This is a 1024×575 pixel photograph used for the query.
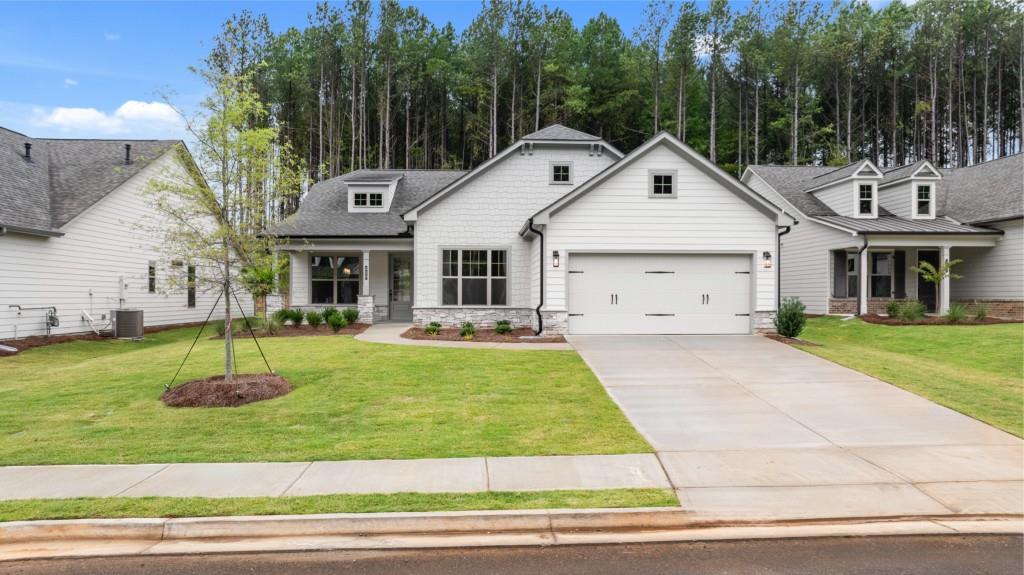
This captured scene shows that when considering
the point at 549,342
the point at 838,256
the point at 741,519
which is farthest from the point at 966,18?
the point at 741,519

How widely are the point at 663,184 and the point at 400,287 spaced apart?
1074cm

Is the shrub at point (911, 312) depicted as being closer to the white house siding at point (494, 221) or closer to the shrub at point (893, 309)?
the shrub at point (893, 309)

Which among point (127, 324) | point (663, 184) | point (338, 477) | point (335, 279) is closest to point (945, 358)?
point (663, 184)

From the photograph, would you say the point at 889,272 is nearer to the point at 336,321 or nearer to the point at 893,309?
the point at 893,309

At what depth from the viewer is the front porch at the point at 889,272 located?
65.1 feet

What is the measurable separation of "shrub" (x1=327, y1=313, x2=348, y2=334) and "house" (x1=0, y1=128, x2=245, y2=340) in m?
4.71

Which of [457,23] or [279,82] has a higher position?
[457,23]

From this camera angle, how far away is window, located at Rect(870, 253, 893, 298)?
21.7 metres

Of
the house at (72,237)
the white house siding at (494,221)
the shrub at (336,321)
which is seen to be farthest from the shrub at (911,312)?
the house at (72,237)

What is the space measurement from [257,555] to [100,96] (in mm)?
22624

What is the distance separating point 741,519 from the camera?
448 cm

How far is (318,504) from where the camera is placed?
15.2 feet

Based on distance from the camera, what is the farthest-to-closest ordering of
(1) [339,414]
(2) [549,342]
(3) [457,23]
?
(3) [457,23], (2) [549,342], (1) [339,414]

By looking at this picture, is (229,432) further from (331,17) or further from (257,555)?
(331,17)
